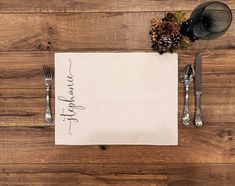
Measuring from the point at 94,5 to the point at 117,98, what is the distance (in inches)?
9.4

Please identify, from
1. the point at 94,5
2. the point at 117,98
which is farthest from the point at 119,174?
the point at 94,5

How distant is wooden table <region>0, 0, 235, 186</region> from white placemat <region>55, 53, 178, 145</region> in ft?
0.08

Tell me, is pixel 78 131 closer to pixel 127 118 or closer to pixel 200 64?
pixel 127 118

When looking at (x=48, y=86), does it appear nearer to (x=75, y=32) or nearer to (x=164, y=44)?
(x=75, y=32)

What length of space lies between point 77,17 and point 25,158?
1.24 ft

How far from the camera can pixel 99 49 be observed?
2.75 ft

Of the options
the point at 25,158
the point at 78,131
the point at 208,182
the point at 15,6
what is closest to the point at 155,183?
the point at 208,182

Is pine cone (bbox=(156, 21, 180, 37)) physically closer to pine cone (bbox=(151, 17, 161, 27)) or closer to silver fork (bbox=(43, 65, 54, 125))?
pine cone (bbox=(151, 17, 161, 27))

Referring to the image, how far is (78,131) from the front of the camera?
2.76 feet

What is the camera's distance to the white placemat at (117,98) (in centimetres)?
83

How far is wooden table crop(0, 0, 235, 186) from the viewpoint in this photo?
83 centimetres

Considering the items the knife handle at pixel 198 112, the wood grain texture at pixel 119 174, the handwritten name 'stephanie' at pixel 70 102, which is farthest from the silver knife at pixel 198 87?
the handwritten name 'stephanie' at pixel 70 102

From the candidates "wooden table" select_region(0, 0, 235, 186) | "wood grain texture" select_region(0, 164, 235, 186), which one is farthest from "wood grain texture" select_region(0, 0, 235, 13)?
"wood grain texture" select_region(0, 164, 235, 186)

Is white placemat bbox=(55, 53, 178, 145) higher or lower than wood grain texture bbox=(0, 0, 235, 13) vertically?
lower
